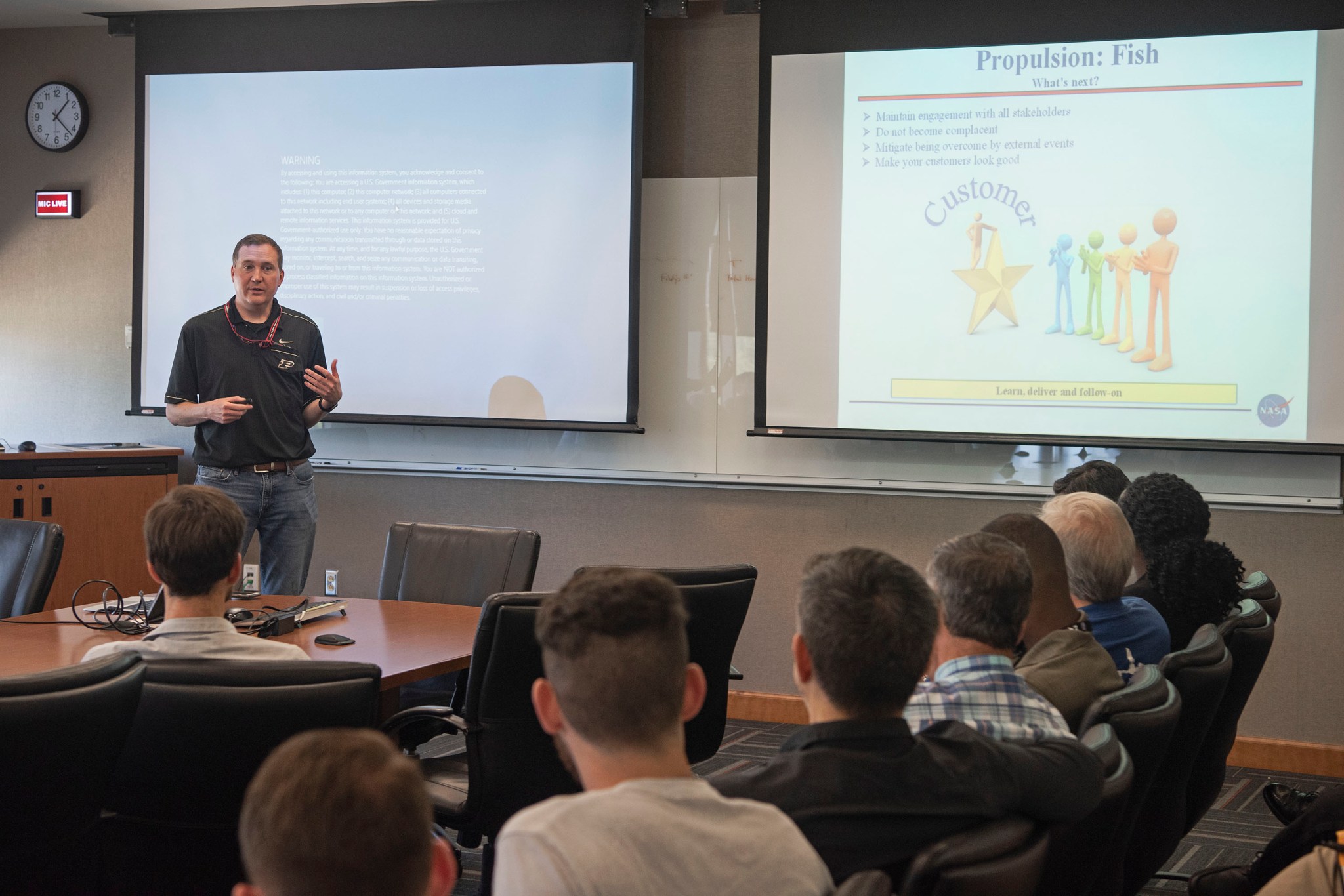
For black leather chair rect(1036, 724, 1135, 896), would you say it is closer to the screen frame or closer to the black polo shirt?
the screen frame

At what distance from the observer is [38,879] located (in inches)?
69.9

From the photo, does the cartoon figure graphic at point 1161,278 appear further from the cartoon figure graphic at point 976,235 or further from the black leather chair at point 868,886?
the black leather chair at point 868,886

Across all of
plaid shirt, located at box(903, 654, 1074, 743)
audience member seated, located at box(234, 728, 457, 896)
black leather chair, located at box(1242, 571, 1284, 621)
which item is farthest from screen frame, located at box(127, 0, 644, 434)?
audience member seated, located at box(234, 728, 457, 896)

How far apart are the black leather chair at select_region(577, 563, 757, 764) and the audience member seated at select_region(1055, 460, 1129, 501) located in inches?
48.4

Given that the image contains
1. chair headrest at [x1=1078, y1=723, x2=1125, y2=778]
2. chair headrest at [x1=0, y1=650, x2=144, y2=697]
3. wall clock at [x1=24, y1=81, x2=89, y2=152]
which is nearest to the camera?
chair headrest at [x1=1078, y1=723, x2=1125, y2=778]

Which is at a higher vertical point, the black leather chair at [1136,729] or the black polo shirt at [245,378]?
the black polo shirt at [245,378]

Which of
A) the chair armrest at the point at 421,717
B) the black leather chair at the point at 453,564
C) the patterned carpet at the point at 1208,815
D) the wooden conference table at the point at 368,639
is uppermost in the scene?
the black leather chair at the point at 453,564

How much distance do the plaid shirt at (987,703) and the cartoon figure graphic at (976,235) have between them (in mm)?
2992

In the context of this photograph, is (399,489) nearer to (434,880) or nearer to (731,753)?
(731,753)

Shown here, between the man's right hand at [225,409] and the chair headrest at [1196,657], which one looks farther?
the man's right hand at [225,409]

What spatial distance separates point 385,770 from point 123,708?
1.05 meters

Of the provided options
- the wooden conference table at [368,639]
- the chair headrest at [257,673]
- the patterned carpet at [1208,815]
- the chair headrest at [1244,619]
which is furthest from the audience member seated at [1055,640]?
the wooden conference table at [368,639]

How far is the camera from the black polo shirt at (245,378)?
4.22 metres

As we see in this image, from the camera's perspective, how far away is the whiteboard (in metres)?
4.57
